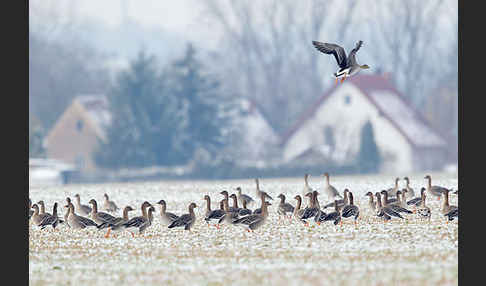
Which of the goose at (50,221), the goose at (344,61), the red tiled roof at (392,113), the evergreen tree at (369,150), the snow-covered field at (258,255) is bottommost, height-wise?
the snow-covered field at (258,255)

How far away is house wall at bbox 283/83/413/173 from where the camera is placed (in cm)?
8131

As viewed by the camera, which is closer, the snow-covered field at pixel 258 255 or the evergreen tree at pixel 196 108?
the snow-covered field at pixel 258 255

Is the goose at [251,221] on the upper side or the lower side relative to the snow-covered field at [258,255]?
upper

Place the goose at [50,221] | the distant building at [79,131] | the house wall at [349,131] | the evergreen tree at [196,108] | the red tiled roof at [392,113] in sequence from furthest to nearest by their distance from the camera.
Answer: the distant building at [79,131]
the red tiled roof at [392,113]
the house wall at [349,131]
the evergreen tree at [196,108]
the goose at [50,221]

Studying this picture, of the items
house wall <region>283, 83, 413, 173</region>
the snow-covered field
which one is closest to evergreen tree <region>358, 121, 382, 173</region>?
house wall <region>283, 83, 413, 173</region>

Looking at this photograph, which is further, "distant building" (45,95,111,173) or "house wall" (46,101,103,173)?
"house wall" (46,101,103,173)

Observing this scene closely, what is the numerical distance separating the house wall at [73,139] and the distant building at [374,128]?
55.1 feet

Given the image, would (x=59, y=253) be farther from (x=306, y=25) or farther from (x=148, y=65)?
(x=306, y=25)

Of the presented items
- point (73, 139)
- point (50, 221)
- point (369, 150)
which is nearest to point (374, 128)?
point (369, 150)

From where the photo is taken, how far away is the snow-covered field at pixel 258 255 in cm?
1653

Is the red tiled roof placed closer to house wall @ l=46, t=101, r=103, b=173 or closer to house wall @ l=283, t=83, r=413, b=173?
house wall @ l=283, t=83, r=413, b=173

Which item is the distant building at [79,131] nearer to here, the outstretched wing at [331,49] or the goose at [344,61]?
the goose at [344,61]

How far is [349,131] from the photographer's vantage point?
8388 centimetres

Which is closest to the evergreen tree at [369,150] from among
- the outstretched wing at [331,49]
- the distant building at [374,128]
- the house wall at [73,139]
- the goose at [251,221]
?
the distant building at [374,128]
